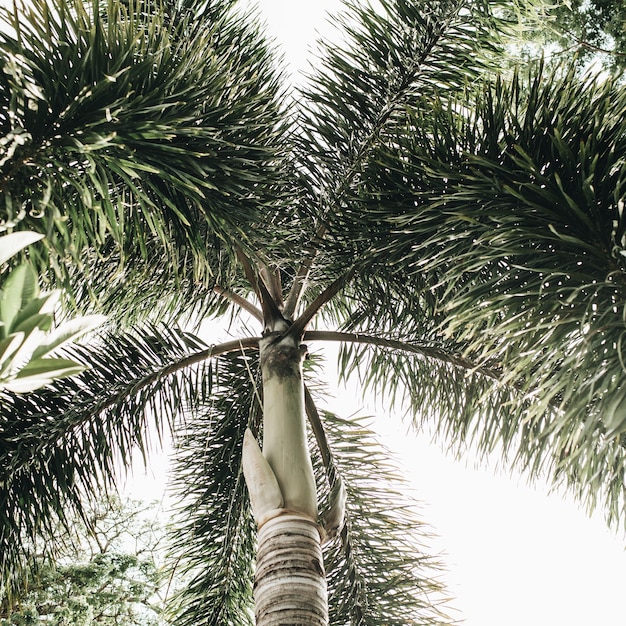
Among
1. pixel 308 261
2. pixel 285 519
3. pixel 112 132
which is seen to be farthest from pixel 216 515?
pixel 112 132

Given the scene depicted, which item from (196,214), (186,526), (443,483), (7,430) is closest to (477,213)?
(196,214)

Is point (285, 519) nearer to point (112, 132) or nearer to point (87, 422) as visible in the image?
point (87, 422)

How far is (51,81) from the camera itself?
2393mm

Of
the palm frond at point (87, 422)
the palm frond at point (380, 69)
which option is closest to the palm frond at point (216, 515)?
the palm frond at point (87, 422)

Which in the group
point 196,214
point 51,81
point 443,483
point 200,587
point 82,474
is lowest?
point 200,587

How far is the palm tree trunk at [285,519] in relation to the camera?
2.77 meters

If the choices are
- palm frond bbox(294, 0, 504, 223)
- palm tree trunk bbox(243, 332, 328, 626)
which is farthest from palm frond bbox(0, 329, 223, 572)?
palm frond bbox(294, 0, 504, 223)

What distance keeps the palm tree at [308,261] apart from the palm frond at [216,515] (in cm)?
2

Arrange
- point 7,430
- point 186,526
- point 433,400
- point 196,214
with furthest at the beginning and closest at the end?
point 186,526, point 433,400, point 7,430, point 196,214

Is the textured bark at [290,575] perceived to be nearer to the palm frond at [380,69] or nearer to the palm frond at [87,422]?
the palm frond at [87,422]

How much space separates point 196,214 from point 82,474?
1.70 metres

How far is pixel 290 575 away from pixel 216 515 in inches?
72.2

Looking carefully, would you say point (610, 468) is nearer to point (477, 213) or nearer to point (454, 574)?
point (477, 213)

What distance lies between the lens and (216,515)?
455 cm
